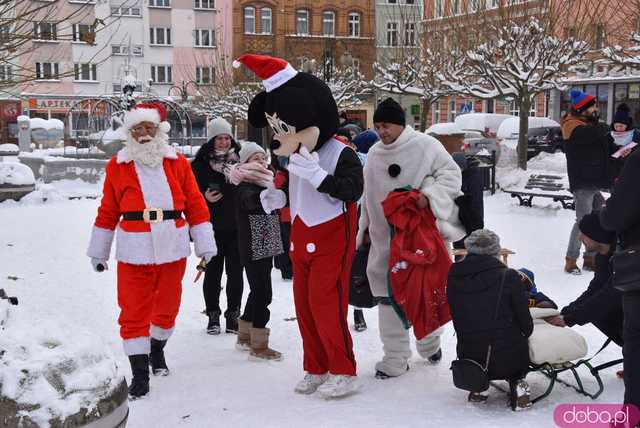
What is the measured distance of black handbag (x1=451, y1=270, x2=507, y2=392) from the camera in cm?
403

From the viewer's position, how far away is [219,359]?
539 cm

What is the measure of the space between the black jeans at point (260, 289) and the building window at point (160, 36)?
4272 cm

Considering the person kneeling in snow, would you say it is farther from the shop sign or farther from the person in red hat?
the shop sign

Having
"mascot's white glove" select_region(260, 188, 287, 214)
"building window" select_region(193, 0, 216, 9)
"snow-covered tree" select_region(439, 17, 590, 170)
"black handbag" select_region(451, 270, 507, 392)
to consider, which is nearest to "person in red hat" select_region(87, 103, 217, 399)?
"mascot's white glove" select_region(260, 188, 287, 214)

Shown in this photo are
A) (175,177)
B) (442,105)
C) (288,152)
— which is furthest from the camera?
(442,105)

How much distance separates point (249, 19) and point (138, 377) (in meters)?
44.2

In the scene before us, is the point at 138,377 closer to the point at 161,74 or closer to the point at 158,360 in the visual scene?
the point at 158,360

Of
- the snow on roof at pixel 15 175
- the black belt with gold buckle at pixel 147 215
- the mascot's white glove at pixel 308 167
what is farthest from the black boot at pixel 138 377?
the snow on roof at pixel 15 175

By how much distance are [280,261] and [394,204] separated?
3.77 m

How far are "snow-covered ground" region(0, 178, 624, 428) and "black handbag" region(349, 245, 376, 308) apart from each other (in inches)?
17.9

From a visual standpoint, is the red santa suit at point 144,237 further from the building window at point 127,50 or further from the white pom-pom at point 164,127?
the building window at point 127,50

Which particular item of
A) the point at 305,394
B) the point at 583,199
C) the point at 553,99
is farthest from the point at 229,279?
the point at 553,99

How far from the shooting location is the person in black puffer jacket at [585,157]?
7773mm

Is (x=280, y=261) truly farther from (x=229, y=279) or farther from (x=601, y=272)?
(x=601, y=272)
